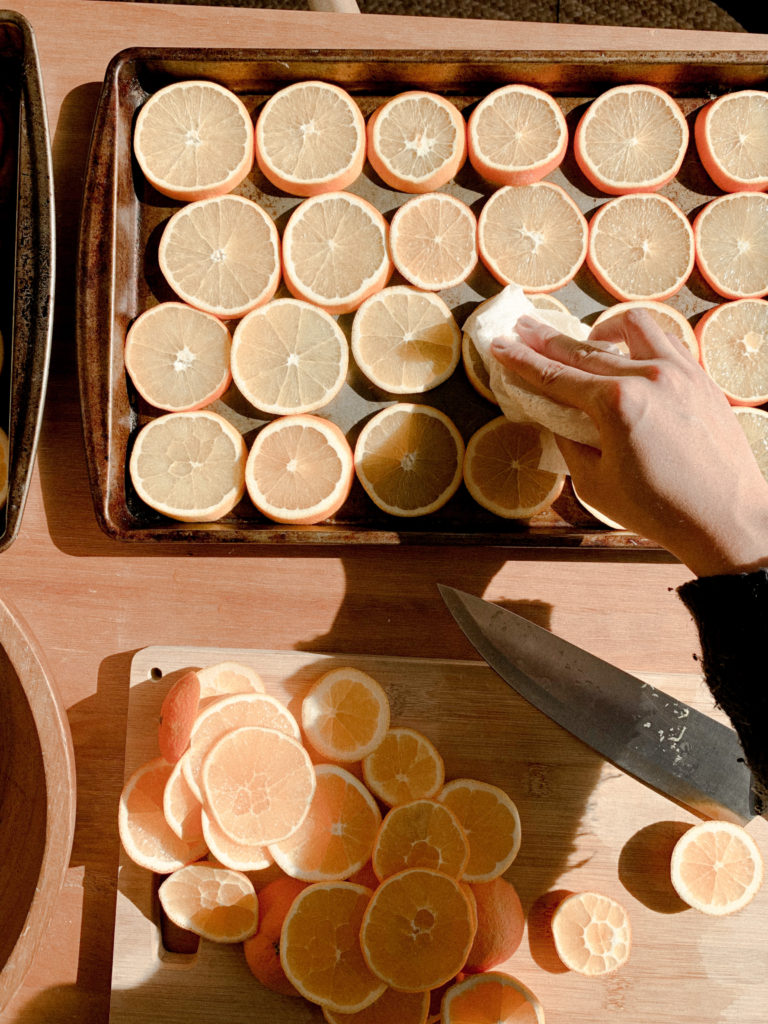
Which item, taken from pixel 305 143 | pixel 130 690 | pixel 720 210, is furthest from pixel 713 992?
pixel 305 143

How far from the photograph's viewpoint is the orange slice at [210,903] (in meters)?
1.16

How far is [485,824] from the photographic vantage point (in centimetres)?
120

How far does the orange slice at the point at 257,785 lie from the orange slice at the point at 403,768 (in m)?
0.12

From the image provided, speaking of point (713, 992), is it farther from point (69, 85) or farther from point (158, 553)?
point (69, 85)

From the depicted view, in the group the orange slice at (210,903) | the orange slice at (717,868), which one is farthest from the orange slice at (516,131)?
the orange slice at (210,903)

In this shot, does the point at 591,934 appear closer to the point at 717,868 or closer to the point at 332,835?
the point at 717,868

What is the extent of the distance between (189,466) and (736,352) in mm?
949

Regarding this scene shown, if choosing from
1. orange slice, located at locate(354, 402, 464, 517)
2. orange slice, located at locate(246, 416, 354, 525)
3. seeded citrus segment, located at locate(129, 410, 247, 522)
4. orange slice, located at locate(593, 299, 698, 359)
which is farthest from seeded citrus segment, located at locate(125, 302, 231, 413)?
orange slice, located at locate(593, 299, 698, 359)

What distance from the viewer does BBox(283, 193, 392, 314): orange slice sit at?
128 centimetres

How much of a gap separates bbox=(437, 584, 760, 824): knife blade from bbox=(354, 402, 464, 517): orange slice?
188 mm

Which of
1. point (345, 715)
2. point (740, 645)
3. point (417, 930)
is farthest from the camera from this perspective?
point (345, 715)

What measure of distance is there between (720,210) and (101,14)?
44.7 inches

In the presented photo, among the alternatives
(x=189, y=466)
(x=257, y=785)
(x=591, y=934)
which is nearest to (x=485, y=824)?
(x=591, y=934)

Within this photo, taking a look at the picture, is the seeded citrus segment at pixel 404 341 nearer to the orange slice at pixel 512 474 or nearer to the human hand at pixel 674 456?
the orange slice at pixel 512 474
